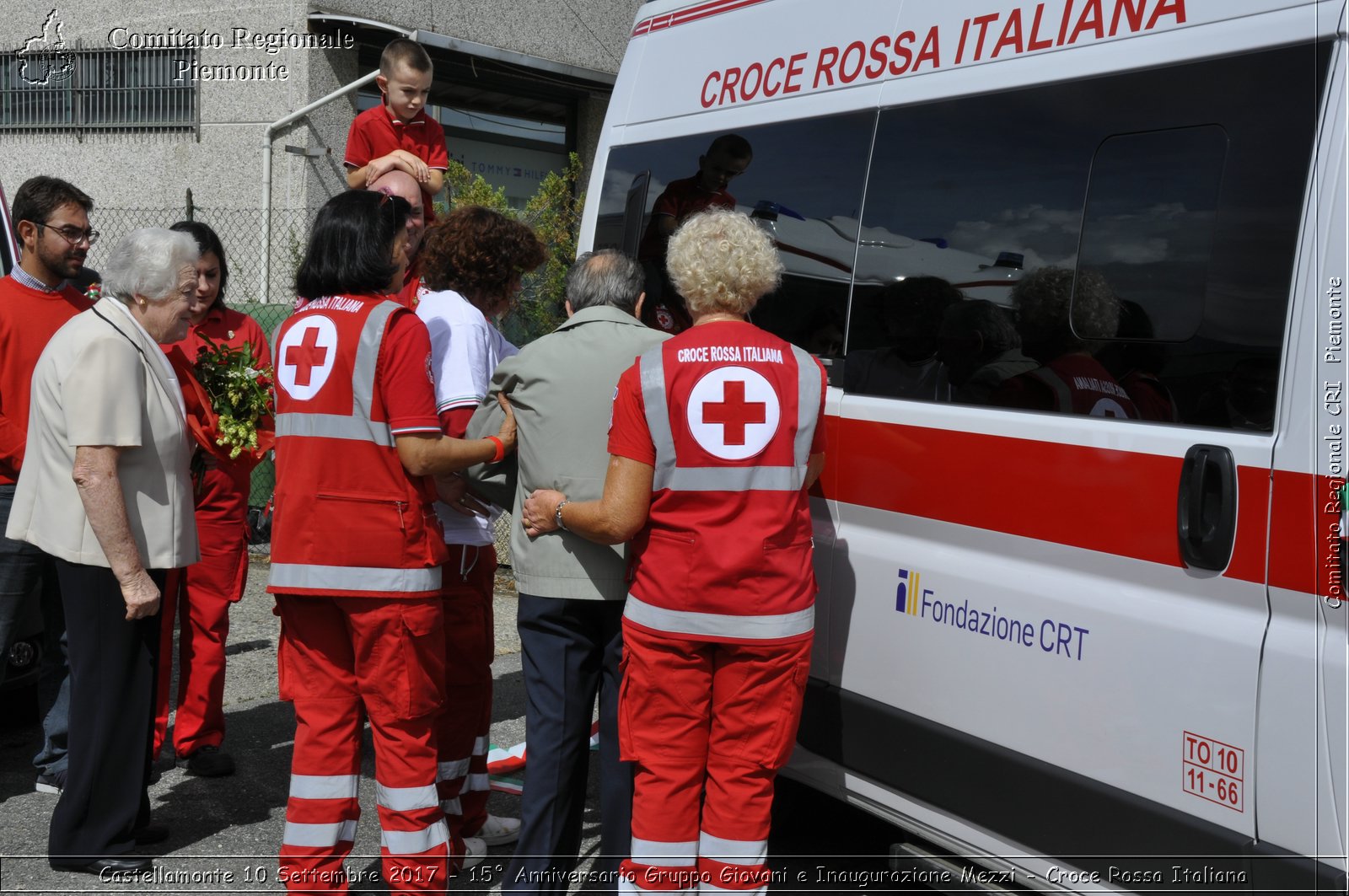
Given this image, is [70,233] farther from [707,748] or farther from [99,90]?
[99,90]

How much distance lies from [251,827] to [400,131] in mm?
3040

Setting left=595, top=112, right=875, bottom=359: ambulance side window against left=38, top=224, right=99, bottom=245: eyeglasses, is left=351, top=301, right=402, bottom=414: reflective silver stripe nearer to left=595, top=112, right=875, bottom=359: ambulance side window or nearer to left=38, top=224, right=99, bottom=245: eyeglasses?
left=595, top=112, right=875, bottom=359: ambulance side window

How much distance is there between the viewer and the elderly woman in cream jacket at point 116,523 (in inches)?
145

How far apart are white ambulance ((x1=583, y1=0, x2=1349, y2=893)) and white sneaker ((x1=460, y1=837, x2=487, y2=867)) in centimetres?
117

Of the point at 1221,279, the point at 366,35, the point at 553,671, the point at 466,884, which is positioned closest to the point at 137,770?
the point at 466,884

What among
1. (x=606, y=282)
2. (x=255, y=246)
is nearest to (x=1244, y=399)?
(x=606, y=282)

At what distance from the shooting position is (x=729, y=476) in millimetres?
2977

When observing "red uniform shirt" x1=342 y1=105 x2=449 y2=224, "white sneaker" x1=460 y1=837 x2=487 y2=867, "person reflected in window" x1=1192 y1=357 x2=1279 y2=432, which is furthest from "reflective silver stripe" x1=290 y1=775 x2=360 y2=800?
"red uniform shirt" x1=342 y1=105 x2=449 y2=224

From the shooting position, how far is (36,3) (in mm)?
13234

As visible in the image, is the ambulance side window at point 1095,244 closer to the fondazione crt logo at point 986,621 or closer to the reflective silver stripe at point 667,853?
the fondazione crt logo at point 986,621

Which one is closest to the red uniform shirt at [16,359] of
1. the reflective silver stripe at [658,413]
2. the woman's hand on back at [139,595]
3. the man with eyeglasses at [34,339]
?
the man with eyeglasses at [34,339]

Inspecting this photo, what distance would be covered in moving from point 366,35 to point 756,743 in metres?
11.2

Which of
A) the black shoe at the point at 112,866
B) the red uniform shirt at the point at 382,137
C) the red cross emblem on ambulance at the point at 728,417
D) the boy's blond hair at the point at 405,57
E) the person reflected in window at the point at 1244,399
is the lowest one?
the black shoe at the point at 112,866

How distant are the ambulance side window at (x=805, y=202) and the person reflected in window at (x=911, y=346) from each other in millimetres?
171
